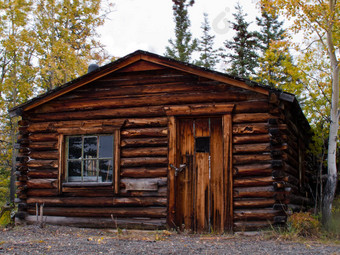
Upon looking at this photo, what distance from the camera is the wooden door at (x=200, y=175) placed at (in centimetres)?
921

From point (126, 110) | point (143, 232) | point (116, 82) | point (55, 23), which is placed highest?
point (55, 23)

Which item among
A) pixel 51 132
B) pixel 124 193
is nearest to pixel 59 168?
pixel 51 132

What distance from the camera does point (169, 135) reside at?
9.58 metres

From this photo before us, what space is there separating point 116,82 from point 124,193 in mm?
2812

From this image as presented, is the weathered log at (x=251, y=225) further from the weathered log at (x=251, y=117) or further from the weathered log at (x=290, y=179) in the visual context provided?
the weathered log at (x=251, y=117)

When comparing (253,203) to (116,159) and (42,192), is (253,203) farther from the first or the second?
(42,192)

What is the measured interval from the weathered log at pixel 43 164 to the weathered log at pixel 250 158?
4.61m

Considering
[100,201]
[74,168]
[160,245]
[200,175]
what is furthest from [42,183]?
[160,245]

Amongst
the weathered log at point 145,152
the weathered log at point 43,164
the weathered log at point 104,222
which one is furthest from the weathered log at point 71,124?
the weathered log at point 104,222

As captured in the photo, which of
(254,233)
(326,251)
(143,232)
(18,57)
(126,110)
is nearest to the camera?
(326,251)

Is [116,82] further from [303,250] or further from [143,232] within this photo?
[303,250]

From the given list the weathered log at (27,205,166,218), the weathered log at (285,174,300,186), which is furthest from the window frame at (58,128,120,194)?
the weathered log at (285,174,300,186)

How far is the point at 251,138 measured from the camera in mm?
9086

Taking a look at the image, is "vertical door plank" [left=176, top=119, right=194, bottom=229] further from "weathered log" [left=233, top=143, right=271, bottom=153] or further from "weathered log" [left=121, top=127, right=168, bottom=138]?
"weathered log" [left=233, top=143, right=271, bottom=153]
